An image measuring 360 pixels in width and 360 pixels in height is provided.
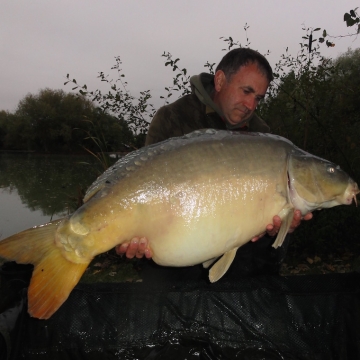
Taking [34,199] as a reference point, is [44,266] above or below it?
below

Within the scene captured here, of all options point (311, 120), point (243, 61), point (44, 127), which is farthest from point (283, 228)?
point (44, 127)

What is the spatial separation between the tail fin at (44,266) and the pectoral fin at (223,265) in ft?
1.42

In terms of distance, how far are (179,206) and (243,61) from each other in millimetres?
1060

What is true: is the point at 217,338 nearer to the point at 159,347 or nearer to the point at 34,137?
the point at 159,347

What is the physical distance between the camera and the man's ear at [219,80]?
1.88m

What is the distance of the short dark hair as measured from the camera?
5.90 ft

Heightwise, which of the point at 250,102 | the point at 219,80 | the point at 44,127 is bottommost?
the point at 250,102

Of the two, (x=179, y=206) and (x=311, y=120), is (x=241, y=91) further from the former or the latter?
(x=311, y=120)

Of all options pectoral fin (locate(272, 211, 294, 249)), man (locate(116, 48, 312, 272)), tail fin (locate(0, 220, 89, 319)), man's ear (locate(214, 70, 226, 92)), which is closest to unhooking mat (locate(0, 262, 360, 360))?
man (locate(116, 48, 312, 272))

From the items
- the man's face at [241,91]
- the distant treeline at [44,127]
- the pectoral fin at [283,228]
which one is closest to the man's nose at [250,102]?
the man's face at [241,91]

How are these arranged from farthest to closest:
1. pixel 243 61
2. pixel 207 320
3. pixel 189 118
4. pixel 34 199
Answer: pixel 34 199 < pixel 189 118 < pixel 243 61 < pixel 207 320

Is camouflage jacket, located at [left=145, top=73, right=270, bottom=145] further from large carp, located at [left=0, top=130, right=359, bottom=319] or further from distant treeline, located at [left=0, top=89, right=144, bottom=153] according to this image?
distant treeline, located at [left=0, top=89, right=144, bottom=153]

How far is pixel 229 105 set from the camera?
1.87 metres

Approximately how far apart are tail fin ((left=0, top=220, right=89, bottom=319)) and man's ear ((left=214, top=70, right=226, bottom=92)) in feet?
4.06
